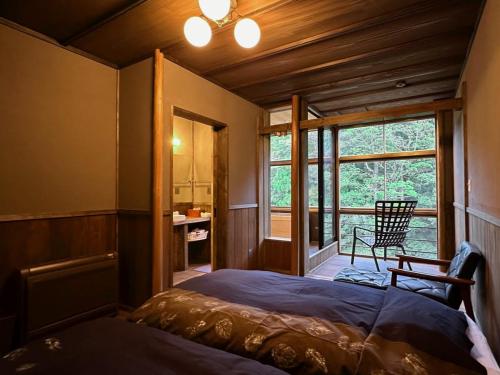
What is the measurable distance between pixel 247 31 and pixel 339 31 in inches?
33.2

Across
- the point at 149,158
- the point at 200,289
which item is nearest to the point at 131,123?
the point at 149,158

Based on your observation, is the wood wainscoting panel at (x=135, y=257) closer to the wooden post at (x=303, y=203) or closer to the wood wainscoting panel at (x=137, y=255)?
the wood wainscoting panel at (x=137, y=255)

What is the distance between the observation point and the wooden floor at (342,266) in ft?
12.0

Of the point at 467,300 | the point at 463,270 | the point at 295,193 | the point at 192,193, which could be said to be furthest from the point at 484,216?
the point at 192,193

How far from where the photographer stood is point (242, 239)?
3602 mm

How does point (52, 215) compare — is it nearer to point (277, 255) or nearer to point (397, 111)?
point (277, 255)

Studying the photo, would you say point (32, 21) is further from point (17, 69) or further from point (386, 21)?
point (386, 21)

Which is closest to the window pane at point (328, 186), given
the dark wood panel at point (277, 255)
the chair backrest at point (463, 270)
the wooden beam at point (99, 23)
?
the dark wood panel at point (277, 255)

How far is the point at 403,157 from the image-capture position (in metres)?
4.37

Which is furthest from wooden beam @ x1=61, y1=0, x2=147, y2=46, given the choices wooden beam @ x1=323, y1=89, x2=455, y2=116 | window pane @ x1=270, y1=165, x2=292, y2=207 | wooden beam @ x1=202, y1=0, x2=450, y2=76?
window pane @ x1=270, y1=165, x2=292, y2=207

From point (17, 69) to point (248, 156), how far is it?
249 cm

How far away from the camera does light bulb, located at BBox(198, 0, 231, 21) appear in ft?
5.43

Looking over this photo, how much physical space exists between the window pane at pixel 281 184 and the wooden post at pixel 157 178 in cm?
266

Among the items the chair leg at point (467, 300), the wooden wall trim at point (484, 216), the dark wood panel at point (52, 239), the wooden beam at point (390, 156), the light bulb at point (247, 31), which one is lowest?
the chair leg at point (467, 300)
